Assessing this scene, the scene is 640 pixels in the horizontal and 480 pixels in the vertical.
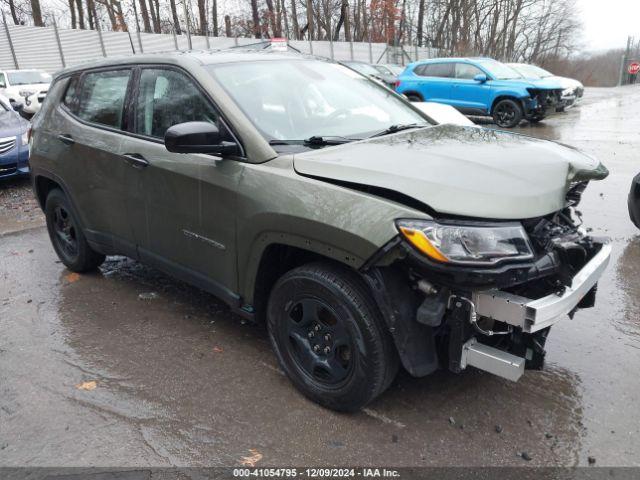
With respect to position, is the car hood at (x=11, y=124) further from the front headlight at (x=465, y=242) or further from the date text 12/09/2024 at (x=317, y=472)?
the front headlight at (x=465, y=242)

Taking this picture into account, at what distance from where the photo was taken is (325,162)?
270 centimetres

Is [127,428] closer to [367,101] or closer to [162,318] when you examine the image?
[162,318]

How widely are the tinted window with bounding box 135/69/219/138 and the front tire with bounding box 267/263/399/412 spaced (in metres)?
1.16

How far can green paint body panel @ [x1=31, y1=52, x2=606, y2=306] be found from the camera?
2.39m

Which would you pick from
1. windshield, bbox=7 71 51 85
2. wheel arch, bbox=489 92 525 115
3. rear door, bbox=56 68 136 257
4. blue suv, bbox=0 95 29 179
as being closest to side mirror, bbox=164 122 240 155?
rear door, bbox=56 68 136 257

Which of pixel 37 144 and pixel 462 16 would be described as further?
pixel 462 16

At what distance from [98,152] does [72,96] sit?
84 centimetres

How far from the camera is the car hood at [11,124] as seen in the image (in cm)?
851

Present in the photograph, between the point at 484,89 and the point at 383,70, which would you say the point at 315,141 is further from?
the point at 383,70

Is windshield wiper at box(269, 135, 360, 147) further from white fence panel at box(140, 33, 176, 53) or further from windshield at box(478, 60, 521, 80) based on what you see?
white fence panel at box(140, 33, 176, 53)

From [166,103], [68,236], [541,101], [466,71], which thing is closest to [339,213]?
[166,103]

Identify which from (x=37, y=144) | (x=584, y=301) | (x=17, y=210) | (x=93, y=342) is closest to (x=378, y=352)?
(x=584, y=301)

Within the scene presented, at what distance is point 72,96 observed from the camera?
4441mm

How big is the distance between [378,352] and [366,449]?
1.61 ft
